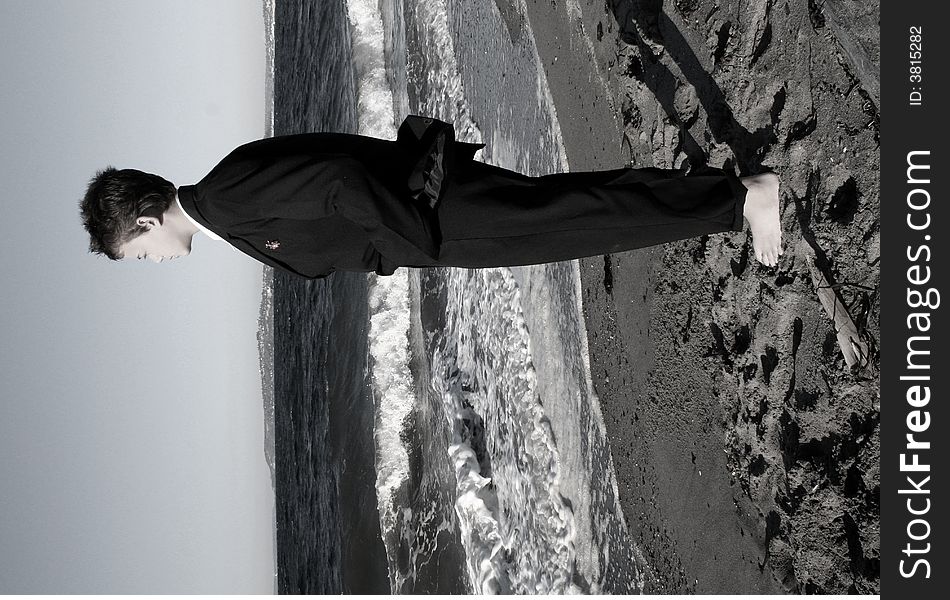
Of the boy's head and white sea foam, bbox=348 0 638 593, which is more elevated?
the boy's head

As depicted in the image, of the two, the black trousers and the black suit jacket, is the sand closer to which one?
the black trousers

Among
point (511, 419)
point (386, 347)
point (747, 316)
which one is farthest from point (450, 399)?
point (747, 316)

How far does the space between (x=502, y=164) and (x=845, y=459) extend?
2654 millimetres

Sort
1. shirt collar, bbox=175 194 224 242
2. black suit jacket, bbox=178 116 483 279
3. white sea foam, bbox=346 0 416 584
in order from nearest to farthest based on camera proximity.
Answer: black suit jacket, bbox=178 116 483 279 < shirt collar, bbox=175 194 224 242 < white sea foam, bbox=346 0 416 584

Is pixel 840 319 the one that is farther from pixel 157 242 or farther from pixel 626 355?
pixel 157 242

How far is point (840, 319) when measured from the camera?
6.55ft

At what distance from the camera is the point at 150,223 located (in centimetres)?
205

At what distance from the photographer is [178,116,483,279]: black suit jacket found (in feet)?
6.05

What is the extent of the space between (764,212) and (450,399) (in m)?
2.55

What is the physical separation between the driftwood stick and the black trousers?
28 cm

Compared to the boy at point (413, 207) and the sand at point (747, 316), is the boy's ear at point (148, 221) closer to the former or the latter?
the boy at point (413, 207)

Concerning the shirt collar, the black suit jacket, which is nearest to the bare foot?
the black suit jacket

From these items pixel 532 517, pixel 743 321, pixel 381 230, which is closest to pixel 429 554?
pixel 532 517

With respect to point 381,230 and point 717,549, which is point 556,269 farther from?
point 381,230
